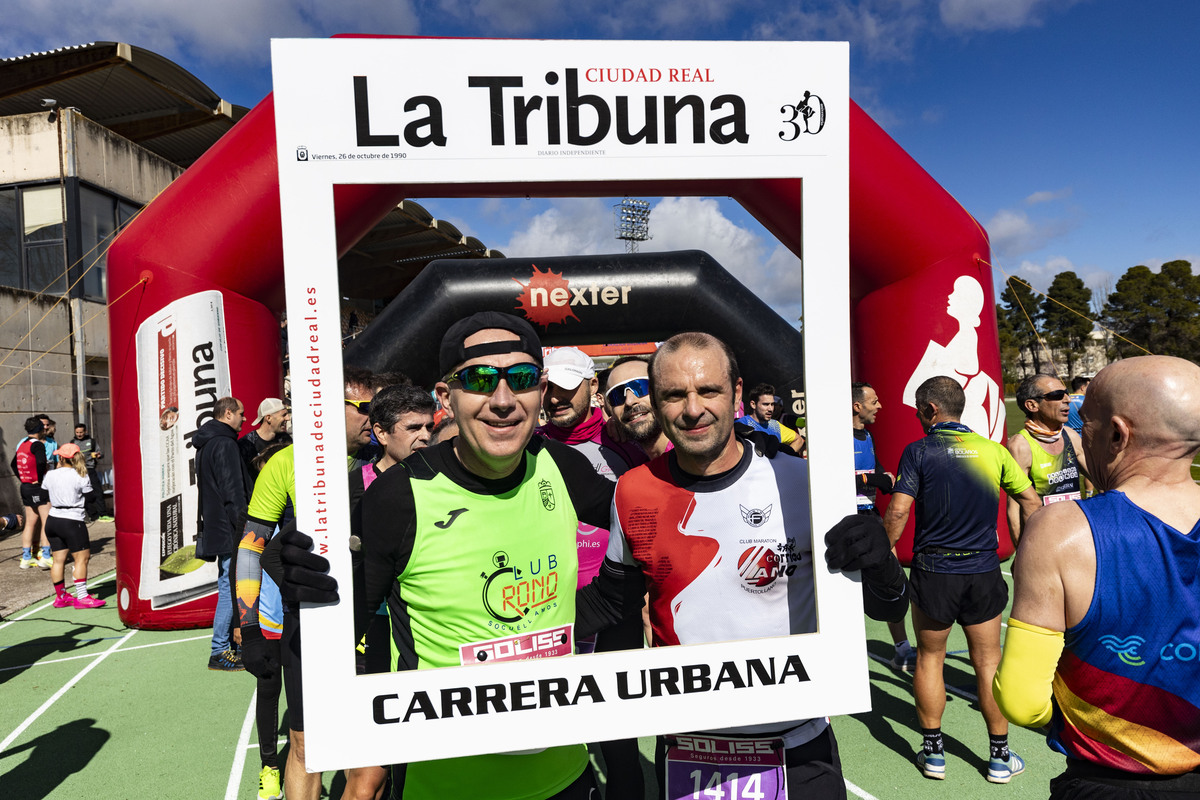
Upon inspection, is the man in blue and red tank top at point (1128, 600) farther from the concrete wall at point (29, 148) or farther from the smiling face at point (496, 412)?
the concrete wall at point (29, 148)

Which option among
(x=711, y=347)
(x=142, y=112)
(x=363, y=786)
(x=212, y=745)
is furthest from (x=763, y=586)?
(x=142, y=112)

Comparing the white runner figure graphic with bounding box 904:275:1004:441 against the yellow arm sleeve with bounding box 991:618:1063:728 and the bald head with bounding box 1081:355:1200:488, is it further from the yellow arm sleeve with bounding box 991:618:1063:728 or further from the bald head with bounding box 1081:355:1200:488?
the yellow arm sleeve with bounding box 991:618:1063:728

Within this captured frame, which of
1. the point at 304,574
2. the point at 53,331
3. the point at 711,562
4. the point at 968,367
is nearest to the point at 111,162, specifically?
the point at 53,331

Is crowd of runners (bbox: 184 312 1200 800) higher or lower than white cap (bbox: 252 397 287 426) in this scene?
lower

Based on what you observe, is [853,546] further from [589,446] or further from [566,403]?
[566,403]

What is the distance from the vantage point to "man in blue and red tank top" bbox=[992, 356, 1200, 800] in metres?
1.49

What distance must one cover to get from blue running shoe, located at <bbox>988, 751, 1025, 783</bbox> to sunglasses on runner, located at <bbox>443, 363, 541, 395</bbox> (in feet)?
10.8

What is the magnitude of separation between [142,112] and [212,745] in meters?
15.1

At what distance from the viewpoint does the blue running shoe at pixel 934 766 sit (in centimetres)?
342

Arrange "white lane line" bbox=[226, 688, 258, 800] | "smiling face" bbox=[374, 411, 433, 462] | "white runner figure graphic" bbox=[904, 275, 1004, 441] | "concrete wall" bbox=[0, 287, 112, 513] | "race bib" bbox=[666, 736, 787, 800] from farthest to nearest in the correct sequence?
1. "concrete wall" bbox=[0, 287, 112, 513]
2. "white runner figure graphic" bbox=[904, 275, 1004, 441]
3. "white lane line" bbox=[226, 688, 258, 800]
4. "smiling face" bbox=[374, 411, 433, 462]
5. "race bib" bbox=[666, 736, 787, 800]

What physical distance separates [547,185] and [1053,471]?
4795mm

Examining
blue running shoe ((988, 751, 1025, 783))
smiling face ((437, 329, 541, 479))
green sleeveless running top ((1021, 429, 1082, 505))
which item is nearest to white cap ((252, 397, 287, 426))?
smiling face ((437, 329, 541, 479))

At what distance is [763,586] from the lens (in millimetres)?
1795

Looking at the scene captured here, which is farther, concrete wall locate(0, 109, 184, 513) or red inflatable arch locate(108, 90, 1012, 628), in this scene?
concrete wall locate(0, 109, 184, 513)
